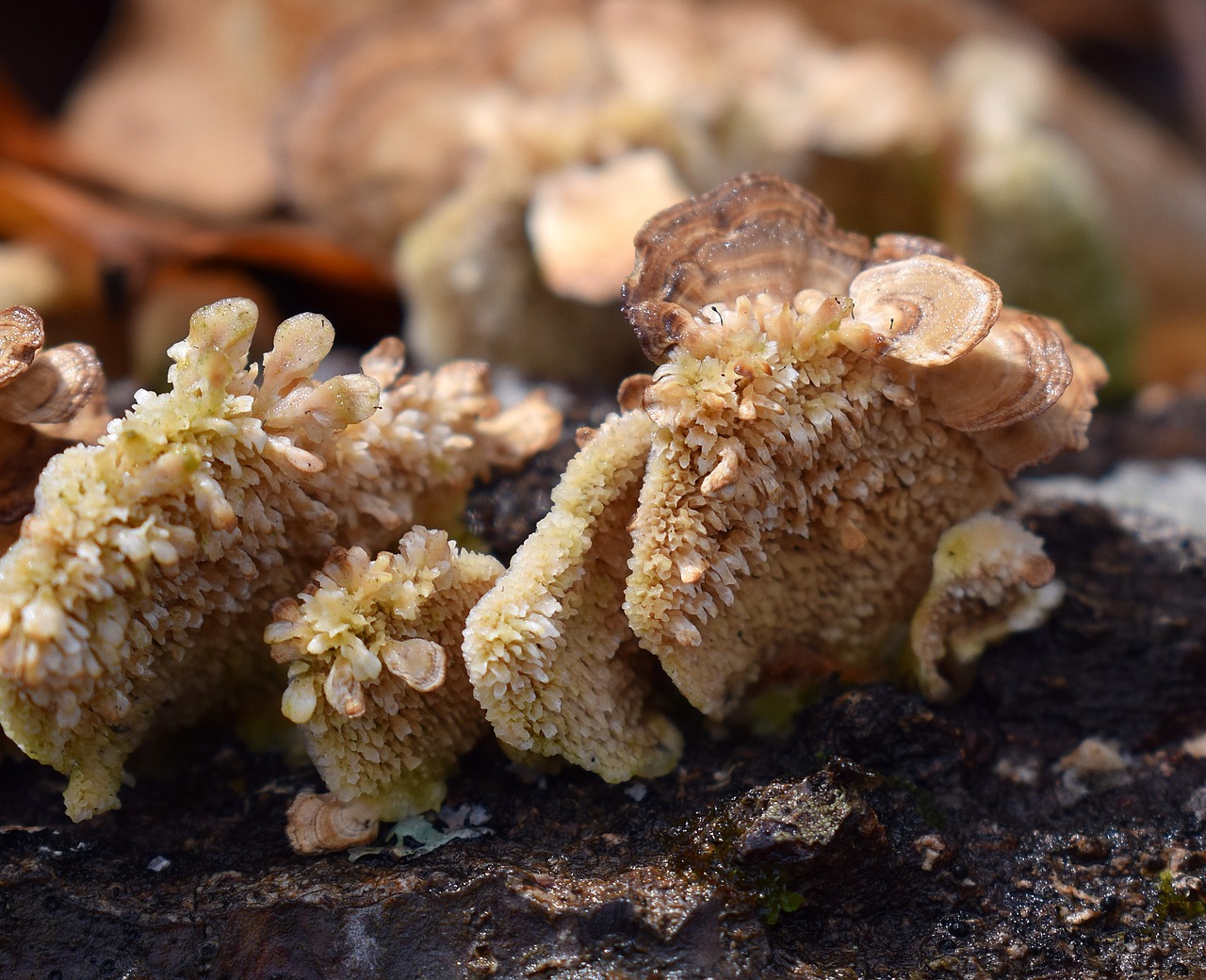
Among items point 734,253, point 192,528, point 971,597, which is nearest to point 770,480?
point 734,253

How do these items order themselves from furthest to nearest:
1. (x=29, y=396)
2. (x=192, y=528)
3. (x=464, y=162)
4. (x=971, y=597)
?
(x=464, y=162), (x=971, y=597), (x=29, y=396), (x=192, y=528)

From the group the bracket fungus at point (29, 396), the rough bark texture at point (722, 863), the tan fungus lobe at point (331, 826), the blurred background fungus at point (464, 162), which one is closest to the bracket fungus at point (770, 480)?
the rough bark texture at point (722, 863)

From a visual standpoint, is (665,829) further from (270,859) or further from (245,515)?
(245,515)

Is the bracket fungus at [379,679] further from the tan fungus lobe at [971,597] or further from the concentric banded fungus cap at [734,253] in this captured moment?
the tan fungus lobe at [971,597]

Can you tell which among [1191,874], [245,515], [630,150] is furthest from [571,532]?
[630,150]

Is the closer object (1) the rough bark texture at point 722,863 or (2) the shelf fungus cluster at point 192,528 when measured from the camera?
(2) the shelf fungus cluster at point 192,528

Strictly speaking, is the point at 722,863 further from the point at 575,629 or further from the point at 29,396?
the point at 29,396
